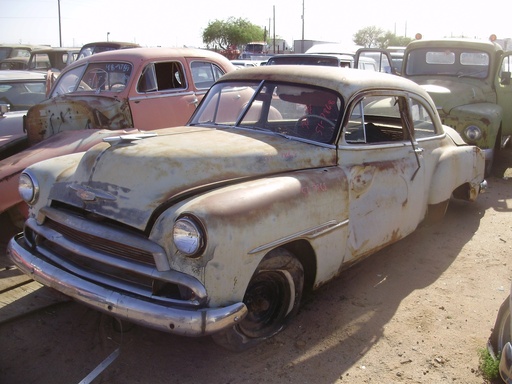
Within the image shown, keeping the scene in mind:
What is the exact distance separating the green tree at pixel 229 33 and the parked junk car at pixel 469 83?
37.8 meters

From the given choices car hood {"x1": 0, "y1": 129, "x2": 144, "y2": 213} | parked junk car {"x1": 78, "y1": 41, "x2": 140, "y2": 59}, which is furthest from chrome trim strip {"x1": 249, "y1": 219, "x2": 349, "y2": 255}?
parked junk car {"x1": 78, "y1": 41, "x2": 140, "y2": 59}

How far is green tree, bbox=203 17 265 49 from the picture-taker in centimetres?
4525

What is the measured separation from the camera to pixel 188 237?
2.66m

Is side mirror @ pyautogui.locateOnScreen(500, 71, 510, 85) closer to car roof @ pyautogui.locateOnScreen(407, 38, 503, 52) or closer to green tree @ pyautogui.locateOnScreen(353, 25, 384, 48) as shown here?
car roof @ pyautogui.locateOnScreen(407, 38, 503, 52)

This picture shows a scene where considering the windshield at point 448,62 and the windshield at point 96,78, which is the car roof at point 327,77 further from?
the windshield at point 448,62

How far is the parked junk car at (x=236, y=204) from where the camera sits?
2.70 meters

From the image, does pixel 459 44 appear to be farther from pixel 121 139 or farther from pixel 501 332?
pixel 121 139

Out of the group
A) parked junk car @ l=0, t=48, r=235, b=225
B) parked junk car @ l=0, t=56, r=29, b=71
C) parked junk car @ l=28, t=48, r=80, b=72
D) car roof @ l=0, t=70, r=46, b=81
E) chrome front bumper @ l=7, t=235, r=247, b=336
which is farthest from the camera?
parked junk car @ l=0, t=56, r=29, b=71

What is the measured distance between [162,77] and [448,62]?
4.63 m

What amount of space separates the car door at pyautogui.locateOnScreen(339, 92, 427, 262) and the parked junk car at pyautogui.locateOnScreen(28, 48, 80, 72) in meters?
10.9

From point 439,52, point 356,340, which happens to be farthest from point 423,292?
point 439,52

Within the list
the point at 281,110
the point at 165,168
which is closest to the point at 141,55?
the point at 281,110

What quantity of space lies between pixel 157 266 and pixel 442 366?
1.77 metres

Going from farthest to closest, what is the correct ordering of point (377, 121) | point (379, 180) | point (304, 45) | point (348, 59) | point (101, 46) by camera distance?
point (304, 45) → point (101, 46) → point (348, 59) → point (377, 121) → point (379, 180)
